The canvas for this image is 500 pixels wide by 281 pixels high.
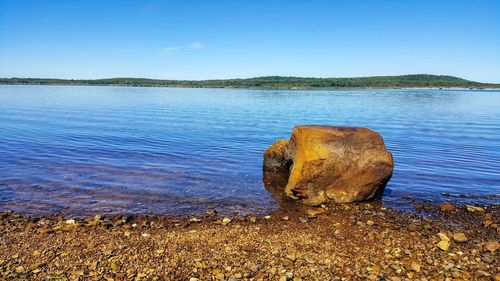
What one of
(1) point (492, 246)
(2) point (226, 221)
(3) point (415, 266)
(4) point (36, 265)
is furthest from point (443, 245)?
(4) point (36, 265)

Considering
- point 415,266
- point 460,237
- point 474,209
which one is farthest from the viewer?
point 474,209

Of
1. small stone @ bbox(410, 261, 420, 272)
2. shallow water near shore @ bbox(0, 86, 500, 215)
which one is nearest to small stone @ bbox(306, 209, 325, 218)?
shallow water near shore @ bbox(0, 86, 500, 215)

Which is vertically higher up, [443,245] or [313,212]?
[443,245]

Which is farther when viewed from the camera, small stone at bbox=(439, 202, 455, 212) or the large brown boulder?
the large brown boulder

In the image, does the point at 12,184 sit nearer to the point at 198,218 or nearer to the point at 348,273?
the point at 198,218

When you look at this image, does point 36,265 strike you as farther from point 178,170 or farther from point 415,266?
point 178,170

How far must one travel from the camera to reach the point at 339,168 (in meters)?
10.7

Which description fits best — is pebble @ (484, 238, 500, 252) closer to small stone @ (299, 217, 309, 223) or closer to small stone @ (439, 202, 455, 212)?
small stone @ (439, 202, 455, 212)

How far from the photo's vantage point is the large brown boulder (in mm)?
10617

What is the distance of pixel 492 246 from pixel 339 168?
13.3 feet

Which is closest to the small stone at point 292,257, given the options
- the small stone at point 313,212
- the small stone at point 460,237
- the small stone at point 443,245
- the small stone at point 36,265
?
the small stone at point 313,212

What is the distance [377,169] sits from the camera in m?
10.8

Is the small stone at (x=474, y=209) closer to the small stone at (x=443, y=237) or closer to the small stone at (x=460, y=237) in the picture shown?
the small stone at (x=460, y=237)

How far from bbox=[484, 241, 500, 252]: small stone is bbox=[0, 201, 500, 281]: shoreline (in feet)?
0.06
